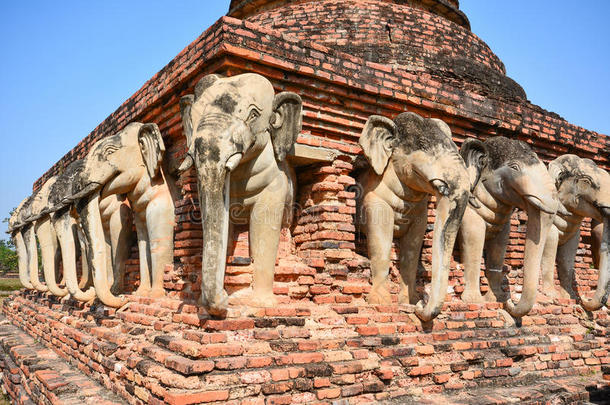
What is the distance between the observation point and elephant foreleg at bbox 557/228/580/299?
703 centimetres

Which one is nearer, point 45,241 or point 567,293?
point 567,293

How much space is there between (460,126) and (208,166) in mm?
3603

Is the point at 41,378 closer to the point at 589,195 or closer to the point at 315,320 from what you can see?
the point at 315,320

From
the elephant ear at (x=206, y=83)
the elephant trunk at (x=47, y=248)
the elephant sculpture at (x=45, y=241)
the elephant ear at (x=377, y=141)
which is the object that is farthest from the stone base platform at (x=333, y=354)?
the elephant ear at (x=206, y=83)

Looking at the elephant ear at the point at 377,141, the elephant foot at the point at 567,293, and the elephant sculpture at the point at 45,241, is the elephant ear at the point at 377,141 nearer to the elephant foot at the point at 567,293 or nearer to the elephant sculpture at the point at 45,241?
the elephant foot at the point at 567,293

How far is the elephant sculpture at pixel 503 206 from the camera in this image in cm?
530

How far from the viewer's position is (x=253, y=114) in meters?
4.09

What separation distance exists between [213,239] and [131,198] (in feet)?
8.18

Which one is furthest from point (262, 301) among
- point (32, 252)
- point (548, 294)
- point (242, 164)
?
point (32, 252)

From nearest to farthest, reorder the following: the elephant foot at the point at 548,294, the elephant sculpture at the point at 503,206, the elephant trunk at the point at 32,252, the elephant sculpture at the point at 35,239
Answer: the elephant sculpture at the point at 503,206 < the elephant foot at the point at 548,294 < the elephant sculpture at the point at 35,239 < the elephant trunk at the point at 32,252

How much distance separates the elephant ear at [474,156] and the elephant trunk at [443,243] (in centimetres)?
99

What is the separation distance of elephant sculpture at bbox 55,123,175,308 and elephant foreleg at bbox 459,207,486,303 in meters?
3.34

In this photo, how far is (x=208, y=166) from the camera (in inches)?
146

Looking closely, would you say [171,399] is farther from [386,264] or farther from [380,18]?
[380,18]
